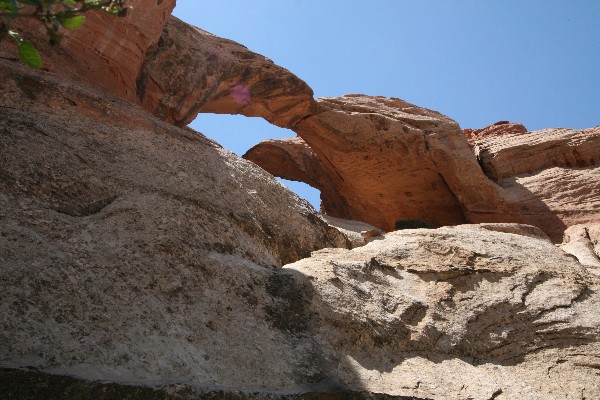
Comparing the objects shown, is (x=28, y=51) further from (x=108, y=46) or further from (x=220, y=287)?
(x=108, y=46)

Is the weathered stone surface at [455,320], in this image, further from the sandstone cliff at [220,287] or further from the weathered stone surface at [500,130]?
the weathered stone surface at [500,130]

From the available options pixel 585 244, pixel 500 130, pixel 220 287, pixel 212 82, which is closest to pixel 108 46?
pixel 212 82

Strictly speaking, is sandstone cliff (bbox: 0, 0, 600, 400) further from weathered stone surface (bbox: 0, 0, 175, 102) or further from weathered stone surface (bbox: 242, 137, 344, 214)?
weathered stone surface (bbox: 242, 137, 344, 214)

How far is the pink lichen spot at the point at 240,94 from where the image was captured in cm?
1731

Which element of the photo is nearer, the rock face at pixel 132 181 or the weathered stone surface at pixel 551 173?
the rock face at pixel 132 181

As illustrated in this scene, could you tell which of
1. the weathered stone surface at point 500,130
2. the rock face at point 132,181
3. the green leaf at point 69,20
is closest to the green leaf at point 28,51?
the green leaf at point 69,20

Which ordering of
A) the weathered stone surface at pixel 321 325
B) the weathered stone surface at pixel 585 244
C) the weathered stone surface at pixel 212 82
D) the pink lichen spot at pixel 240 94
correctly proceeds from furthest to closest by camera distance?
1. the pink lichen spot at pixel 240 94
2. the weathered stone surface at pixel 212 82
3. the weathered stone surface at pixel 585 244
4. the weathered stone surface at pixel 321 325

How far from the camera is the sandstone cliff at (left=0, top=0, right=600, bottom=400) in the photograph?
12.9 ft

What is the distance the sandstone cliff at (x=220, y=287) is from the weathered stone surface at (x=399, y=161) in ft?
23.6

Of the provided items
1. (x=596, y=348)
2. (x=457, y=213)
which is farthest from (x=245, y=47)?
(x=596, y=348)

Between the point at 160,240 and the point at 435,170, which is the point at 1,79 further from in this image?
the point at 435,170

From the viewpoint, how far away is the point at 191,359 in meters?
4.15

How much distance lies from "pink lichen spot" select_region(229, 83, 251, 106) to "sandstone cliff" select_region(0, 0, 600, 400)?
677 cm

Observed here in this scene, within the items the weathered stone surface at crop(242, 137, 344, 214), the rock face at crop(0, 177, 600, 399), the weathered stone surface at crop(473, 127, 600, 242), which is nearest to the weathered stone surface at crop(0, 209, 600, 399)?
the rock face at crop(0, 177, 600, 399)
